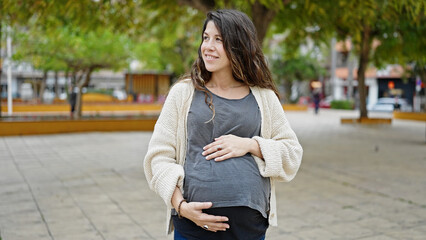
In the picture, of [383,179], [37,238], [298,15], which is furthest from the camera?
[298,15]

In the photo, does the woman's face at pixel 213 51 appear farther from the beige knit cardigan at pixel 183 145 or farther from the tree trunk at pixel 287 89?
the tree trunk at pixel 287 89

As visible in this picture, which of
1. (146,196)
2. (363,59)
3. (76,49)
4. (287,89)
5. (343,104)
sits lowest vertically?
(146,196)

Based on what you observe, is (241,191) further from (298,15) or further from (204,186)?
(298,15)

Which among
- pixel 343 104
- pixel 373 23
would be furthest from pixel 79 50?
pixel 343 104

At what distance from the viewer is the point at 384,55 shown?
1580 centimetres

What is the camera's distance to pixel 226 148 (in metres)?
1.86

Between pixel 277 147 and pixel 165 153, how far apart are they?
0.48 m

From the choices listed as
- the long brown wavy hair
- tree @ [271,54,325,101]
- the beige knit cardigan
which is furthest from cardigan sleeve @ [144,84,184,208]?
tree @ [271,54,325,101]

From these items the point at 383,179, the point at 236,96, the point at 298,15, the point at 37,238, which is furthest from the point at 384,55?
the point at 236,96

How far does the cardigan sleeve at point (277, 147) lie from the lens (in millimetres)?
1932

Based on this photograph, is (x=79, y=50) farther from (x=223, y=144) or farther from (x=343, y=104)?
(x=343, y=104)

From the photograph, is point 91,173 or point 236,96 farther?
point 91,173

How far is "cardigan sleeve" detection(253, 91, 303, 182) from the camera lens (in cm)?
193

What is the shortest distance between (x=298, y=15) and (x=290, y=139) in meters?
8.41
